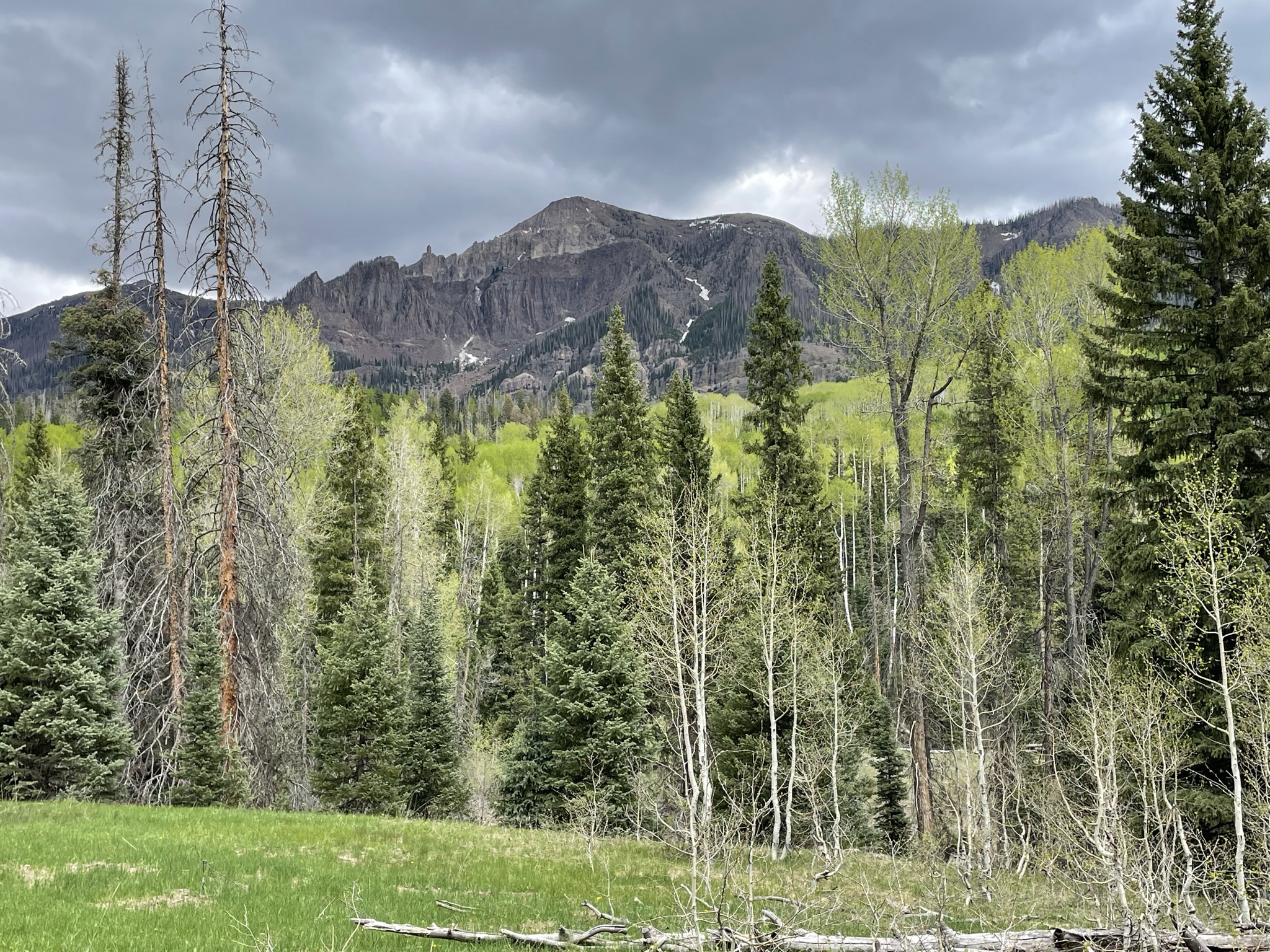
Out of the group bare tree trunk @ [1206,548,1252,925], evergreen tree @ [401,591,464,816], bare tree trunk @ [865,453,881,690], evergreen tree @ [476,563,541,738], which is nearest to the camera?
bare tree trunk @ [1206,548,1252,925]

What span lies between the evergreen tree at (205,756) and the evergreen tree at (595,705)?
7827 millimetres

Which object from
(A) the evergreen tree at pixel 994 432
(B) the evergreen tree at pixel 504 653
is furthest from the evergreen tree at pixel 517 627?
(A) the evergreen tree at pixel 994 432

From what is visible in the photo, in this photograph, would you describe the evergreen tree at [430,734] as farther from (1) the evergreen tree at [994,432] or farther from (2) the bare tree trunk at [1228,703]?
(1) the evergreen tree at [994,432]

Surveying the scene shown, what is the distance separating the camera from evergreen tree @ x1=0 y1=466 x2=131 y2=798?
14789 millimetres

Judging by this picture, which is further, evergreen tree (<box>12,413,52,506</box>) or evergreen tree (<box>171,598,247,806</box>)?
evergreen tree (<box>12,413,52,506</box>)

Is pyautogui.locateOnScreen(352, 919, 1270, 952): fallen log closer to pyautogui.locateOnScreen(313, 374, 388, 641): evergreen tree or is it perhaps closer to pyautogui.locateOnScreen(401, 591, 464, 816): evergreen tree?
pyautogui.locateOnScreen(401, 591, 464, 816): evergreen tree

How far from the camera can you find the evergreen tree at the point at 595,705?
19.8 metres

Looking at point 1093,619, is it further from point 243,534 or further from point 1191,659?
point 243,534

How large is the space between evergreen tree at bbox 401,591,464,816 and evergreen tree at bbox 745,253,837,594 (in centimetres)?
1246

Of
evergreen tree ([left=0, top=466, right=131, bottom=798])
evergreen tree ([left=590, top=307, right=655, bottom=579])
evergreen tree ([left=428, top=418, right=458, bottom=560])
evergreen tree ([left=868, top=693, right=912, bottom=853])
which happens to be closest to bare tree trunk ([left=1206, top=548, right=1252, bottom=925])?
evergreen tree ([left=868, top=693, right=912, bottom=853])

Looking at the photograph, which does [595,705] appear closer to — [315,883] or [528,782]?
[528,782]

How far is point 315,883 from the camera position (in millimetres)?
8602

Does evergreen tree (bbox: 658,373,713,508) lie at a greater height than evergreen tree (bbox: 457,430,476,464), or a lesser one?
lesser

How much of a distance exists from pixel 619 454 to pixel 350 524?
573 inches
